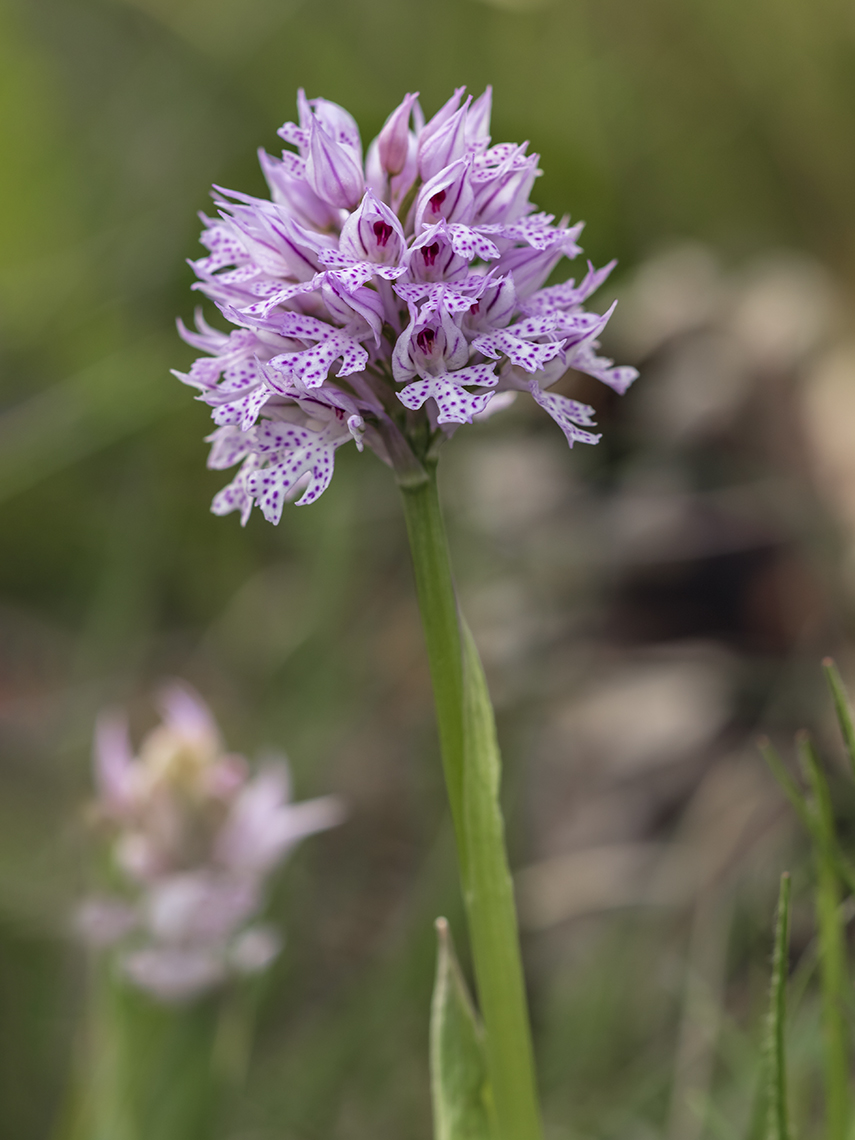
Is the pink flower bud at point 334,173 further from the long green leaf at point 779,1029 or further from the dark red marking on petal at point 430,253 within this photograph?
the long green leaf at point 779,1029

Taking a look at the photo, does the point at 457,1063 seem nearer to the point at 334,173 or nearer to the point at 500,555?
the point at 334,173

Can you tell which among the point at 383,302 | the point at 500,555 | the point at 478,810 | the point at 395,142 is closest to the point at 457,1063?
the point at 478,810

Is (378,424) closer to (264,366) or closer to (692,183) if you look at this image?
(264,366)

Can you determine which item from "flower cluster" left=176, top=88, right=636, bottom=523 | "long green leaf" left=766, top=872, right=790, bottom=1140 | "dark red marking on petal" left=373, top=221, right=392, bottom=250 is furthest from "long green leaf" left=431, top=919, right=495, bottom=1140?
"dark red marking on petal" left=373, top=221, right=392, bottom=250

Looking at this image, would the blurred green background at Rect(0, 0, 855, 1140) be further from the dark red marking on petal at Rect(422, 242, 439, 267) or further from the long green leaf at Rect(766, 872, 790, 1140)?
the dark red marking on petal at Rect(422, 242, 439, 267)

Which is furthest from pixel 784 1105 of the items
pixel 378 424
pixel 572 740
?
pixel 572 740

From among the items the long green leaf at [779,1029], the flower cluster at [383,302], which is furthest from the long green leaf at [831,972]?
the flower cluster at [383,302]
